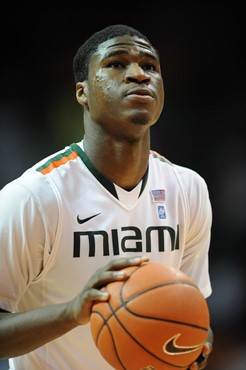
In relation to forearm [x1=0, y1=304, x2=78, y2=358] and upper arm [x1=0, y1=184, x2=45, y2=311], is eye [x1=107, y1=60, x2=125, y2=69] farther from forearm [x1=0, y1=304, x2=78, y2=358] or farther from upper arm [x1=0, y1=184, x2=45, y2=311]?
forearm [x1=0, y1=304, x2=78, y2=358]

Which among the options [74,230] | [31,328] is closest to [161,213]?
[74,230]

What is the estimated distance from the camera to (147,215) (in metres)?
2.02

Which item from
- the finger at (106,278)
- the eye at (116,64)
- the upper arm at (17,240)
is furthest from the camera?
the eye at (116,64)

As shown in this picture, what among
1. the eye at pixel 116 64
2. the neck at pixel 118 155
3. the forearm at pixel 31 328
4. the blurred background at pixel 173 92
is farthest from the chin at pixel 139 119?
the blurred background at pixel 173 92

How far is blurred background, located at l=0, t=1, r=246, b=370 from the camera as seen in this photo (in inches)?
179

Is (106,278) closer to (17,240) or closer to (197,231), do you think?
(17,240)

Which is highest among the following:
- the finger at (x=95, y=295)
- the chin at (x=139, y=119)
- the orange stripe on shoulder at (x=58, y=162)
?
the chin at (x=139, y=119)

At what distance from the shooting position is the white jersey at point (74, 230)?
1.75 metres

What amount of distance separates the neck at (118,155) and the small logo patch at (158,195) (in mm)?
96

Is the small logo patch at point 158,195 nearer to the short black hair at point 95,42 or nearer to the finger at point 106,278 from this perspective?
the short black hair at point 95,42

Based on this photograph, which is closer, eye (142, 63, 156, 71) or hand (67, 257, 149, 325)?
hand (67, 257, 149, 325)

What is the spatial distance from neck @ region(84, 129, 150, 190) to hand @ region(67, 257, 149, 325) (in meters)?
0.63

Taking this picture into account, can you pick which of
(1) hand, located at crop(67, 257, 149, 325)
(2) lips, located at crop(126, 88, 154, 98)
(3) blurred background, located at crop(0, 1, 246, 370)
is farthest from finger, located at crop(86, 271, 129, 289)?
(3) blurred background, located at crop(0, 1, 246, 370)

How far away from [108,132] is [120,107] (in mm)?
137
